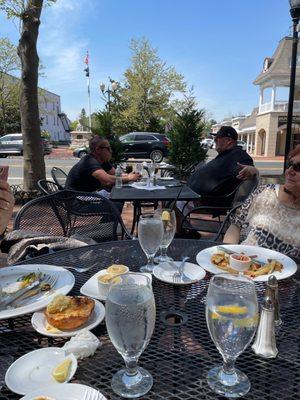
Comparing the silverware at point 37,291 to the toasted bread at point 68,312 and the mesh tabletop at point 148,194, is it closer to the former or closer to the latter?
the toasted bread at point 68,312

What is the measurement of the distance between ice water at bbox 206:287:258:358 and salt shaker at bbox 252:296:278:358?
0.18 metres

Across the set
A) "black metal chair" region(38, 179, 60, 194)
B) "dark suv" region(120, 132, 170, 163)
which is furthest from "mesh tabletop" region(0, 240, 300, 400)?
"dark suv" region(120, 132, 170, 163)

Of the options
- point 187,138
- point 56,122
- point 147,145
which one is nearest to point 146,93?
point 147,145

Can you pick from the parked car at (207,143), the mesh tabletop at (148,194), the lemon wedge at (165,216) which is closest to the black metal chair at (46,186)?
the mesh tabletop at (148,194)

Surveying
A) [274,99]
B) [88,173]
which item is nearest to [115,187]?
[88,173]

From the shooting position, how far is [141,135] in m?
20.4

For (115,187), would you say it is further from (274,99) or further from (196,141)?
(274,99)

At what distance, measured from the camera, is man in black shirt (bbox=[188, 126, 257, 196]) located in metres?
3.95

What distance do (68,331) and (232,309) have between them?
1.63 ft

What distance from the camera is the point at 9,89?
29641mm

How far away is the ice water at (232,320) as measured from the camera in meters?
0.74

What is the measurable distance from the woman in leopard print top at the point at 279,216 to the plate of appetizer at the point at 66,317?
1.28 metres

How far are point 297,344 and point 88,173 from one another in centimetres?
338

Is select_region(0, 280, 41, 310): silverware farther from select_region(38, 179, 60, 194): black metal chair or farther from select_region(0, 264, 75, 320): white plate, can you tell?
select_region(38, 179, 60, 194): black metal chair
